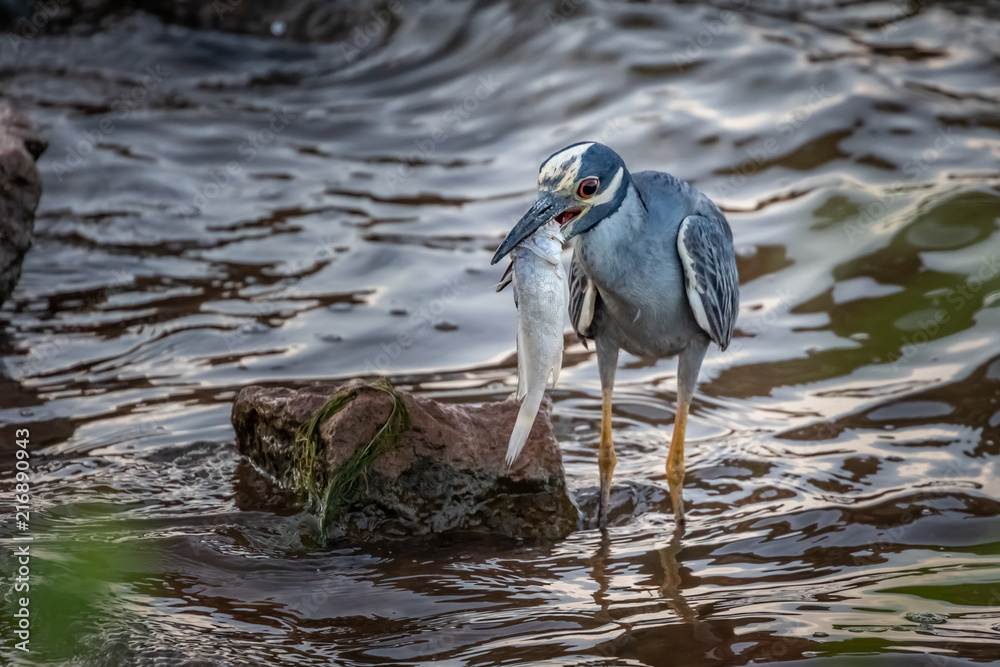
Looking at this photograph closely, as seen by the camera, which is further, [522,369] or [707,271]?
[707,271]

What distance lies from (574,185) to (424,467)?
65.7 inches

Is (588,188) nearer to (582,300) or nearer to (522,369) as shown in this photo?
(522,369)

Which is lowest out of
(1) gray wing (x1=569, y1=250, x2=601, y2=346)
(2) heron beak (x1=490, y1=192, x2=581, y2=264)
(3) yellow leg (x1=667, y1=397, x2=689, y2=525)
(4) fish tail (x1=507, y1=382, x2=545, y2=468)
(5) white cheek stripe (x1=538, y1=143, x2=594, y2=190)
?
(3) yellow leg (x1=667, y1=397, x2=689, y2=525)

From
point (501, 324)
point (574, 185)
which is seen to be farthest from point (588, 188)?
Answer: point (501, 324)

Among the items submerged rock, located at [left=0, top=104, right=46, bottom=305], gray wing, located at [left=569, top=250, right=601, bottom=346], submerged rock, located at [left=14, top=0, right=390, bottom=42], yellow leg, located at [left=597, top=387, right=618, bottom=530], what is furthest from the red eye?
submerged rock, located at [left=14, top=0, right=390, bottom=42]

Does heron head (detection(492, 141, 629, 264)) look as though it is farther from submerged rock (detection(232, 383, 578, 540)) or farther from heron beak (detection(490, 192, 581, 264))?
submerged rock (detection(232, 383, 578, 540))

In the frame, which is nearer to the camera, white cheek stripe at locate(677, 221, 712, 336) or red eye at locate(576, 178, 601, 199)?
red eye at locate(576, 178, 601, 199)

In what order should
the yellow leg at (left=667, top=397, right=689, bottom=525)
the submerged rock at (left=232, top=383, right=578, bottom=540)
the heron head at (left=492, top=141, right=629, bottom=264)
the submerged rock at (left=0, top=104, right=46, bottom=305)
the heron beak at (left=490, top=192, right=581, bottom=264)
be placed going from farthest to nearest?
1. the submerged rock at (left=0, top=104, right=46, bottom=305)
2. the yellow leg at (left=667, top=397, right=689, bottom=525)
3. the submerged rock at (left=232, top=383, right=578, bottom=540)
4. the heron head at (left=492, top=141, right=629, bottom=264)
5. the heron beak at (left=490, top=192, right=581, bottom=264)

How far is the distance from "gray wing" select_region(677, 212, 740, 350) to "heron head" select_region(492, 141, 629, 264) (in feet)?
2.03

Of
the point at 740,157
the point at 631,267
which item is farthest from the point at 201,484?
the point at 740,157

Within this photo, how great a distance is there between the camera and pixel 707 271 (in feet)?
16.6

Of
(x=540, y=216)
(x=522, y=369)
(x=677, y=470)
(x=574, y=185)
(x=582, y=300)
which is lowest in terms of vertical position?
(x=677, y=470)

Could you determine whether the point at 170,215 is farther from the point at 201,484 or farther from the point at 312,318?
the point at 201,484

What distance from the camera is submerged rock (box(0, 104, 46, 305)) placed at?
291 inches
